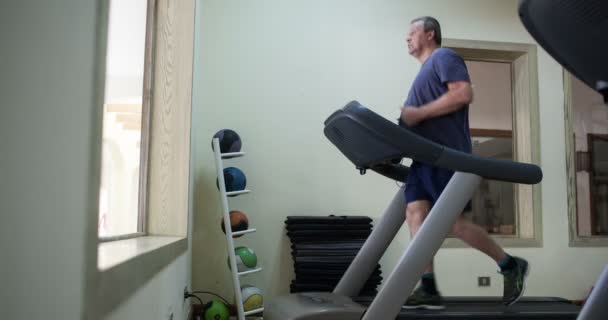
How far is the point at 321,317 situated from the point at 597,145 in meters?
3.44

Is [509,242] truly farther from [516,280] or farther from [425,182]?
[425,182]

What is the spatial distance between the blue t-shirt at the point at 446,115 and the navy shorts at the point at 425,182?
0.18m

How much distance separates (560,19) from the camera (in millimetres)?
734

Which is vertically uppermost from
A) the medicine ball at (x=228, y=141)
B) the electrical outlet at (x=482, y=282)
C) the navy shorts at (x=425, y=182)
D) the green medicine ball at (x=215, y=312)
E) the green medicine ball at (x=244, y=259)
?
the medicine ball at (x=228, y=141)

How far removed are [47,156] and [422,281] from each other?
214 cm

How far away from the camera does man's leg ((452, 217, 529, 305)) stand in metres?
2.39

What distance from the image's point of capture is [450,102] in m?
2.45

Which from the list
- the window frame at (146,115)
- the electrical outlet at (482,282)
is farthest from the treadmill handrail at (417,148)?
the electrical outlet at (482,282)

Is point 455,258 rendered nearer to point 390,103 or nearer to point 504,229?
point 504,229

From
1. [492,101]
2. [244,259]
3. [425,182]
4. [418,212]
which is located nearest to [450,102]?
[425,182]

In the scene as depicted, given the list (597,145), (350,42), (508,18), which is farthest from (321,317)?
(597,145)

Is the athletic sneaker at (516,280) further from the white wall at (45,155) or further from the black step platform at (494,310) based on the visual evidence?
the white wall at (45,155)

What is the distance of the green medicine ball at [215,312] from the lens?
2.97 meters

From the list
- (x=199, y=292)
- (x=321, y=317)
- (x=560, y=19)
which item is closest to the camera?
(x=560, y=19)
